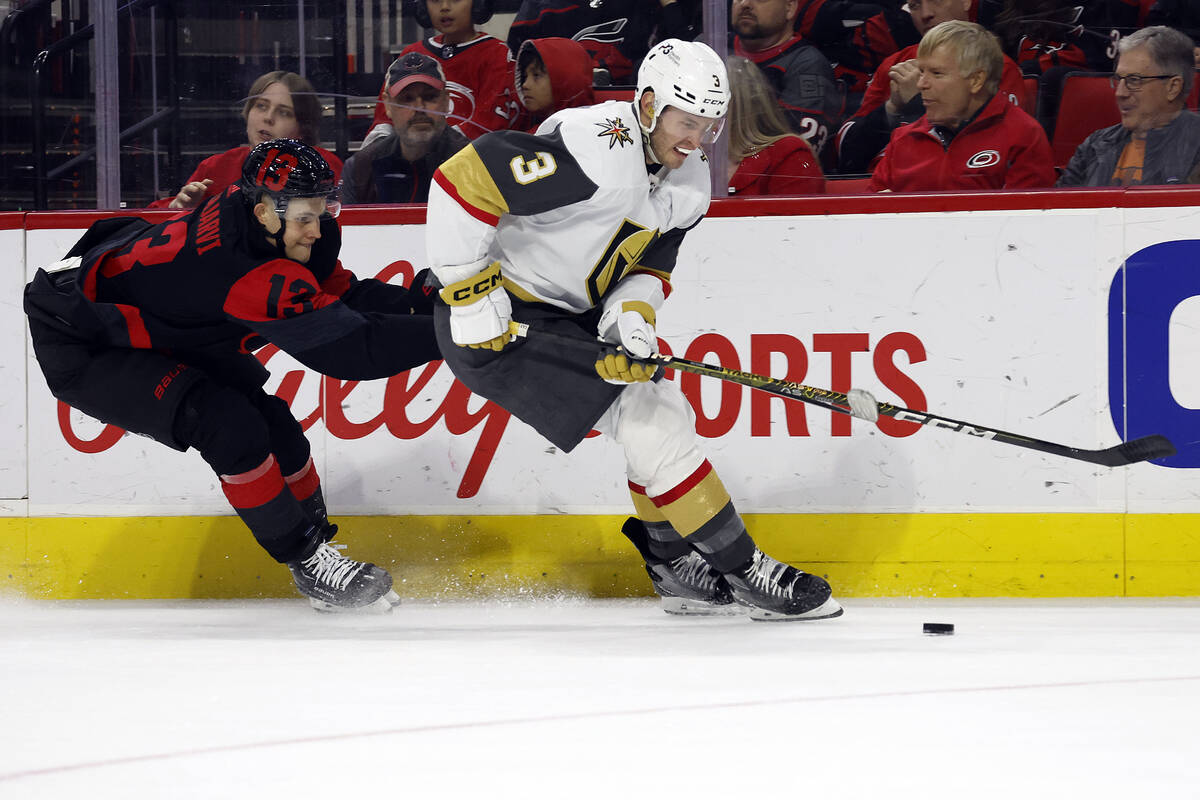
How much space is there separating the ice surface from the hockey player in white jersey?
0.91ft

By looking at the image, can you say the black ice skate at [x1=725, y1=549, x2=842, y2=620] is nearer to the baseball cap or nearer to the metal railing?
the baseball cap

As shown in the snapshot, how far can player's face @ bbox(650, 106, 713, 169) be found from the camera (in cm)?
286

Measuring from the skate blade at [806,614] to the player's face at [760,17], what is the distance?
1.44m

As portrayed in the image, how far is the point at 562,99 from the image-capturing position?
11.4ft

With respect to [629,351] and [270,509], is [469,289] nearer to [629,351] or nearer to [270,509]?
[629,351]

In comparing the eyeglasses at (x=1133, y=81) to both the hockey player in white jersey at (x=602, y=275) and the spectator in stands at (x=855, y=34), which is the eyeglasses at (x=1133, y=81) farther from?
the hockey player in white jersey at (x=602, y=275)

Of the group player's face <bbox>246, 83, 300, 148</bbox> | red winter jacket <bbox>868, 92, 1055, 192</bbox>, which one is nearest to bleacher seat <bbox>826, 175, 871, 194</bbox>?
red winter jacket <bbox>868, 92, 1055, 192</bbox>

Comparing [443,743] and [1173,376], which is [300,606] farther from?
[1173,376]

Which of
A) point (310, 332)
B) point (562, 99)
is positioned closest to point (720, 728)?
point (310, 332)

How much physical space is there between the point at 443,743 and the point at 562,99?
2.05m

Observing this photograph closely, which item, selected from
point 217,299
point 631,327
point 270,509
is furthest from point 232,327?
point 631,327

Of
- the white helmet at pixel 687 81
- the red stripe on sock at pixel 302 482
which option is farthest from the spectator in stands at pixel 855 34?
the red stripe on sock at pixel 302 482

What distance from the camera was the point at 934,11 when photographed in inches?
135

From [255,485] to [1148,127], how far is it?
91.9 inches
